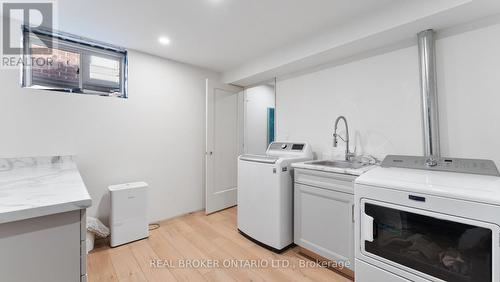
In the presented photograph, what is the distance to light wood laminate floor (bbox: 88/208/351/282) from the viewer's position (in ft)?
5.70

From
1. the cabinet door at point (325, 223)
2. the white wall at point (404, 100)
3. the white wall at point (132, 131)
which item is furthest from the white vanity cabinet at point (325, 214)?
the white wall at point (132, 131)

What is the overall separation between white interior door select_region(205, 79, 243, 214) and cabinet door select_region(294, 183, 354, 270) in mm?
1470

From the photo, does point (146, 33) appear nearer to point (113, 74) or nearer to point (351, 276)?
point (113, 74)

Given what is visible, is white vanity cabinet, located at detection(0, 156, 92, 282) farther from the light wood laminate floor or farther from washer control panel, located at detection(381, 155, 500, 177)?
washer control panel, located at detection(381, 155, 500, 177)

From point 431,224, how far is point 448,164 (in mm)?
665

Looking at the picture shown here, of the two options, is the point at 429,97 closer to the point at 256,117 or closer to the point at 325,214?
the point at 325,214

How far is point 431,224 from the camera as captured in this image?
3.69 feet

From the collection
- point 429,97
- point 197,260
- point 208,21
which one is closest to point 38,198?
point 197,260

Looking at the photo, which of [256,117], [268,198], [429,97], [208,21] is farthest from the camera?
[256,117]

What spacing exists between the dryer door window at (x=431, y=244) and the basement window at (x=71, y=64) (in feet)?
9.67

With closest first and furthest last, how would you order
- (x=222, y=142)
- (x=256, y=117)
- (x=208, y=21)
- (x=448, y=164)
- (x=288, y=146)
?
(x=448, y=164)
(x=208, y=21)
(x=288, y=146)
(x=222, y=142)
(x=256, y=117)

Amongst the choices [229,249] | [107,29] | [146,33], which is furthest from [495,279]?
[107,29]

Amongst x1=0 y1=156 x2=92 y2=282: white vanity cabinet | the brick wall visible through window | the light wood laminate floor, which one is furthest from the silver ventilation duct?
the brick wall visible through window

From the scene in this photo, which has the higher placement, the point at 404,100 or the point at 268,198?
the point at 404,100
